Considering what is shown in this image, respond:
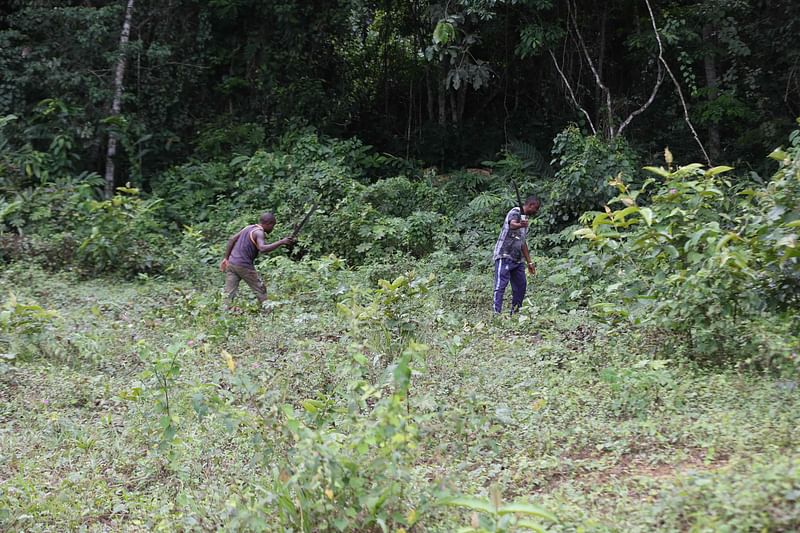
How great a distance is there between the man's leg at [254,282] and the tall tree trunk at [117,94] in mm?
6813

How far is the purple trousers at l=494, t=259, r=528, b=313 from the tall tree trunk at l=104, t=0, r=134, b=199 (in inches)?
350

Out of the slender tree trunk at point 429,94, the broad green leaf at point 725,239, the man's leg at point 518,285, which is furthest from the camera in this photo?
the slender tree trunk at point 429,94

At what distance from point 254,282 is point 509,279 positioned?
2878 millimetres

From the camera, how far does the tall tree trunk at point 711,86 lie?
13414 mm

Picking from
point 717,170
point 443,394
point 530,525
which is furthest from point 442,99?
point 530,525

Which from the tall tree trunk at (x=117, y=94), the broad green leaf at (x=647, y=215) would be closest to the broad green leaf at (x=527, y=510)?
the broad green leaf at (x=647, y=215)

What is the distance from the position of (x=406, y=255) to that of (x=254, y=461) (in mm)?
7464

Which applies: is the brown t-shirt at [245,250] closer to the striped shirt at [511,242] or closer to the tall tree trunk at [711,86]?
the striped shirt at [511,242]

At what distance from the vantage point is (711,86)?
536 inches

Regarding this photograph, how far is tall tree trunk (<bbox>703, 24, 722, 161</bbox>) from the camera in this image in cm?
1341

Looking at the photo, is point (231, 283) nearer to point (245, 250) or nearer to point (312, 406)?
point (245, 250)

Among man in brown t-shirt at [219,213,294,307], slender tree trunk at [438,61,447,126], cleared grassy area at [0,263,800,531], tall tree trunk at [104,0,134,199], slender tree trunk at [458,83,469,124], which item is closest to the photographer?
→ cleared grassy area at [0,263,800,531]

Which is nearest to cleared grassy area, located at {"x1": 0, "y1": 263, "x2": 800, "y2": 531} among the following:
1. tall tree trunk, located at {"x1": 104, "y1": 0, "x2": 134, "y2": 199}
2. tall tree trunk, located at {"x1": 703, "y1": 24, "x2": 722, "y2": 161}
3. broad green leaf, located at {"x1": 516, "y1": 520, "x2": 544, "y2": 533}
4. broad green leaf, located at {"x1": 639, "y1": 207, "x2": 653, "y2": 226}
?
broad green leaf, located at {"x1": 516, "y1": 520, "x2": 544, "y2": 533}

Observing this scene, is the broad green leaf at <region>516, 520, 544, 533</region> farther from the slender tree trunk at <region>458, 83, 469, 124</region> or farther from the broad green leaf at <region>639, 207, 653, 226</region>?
the slender tree trunk at <region>458, 83, 469, 124</region>
